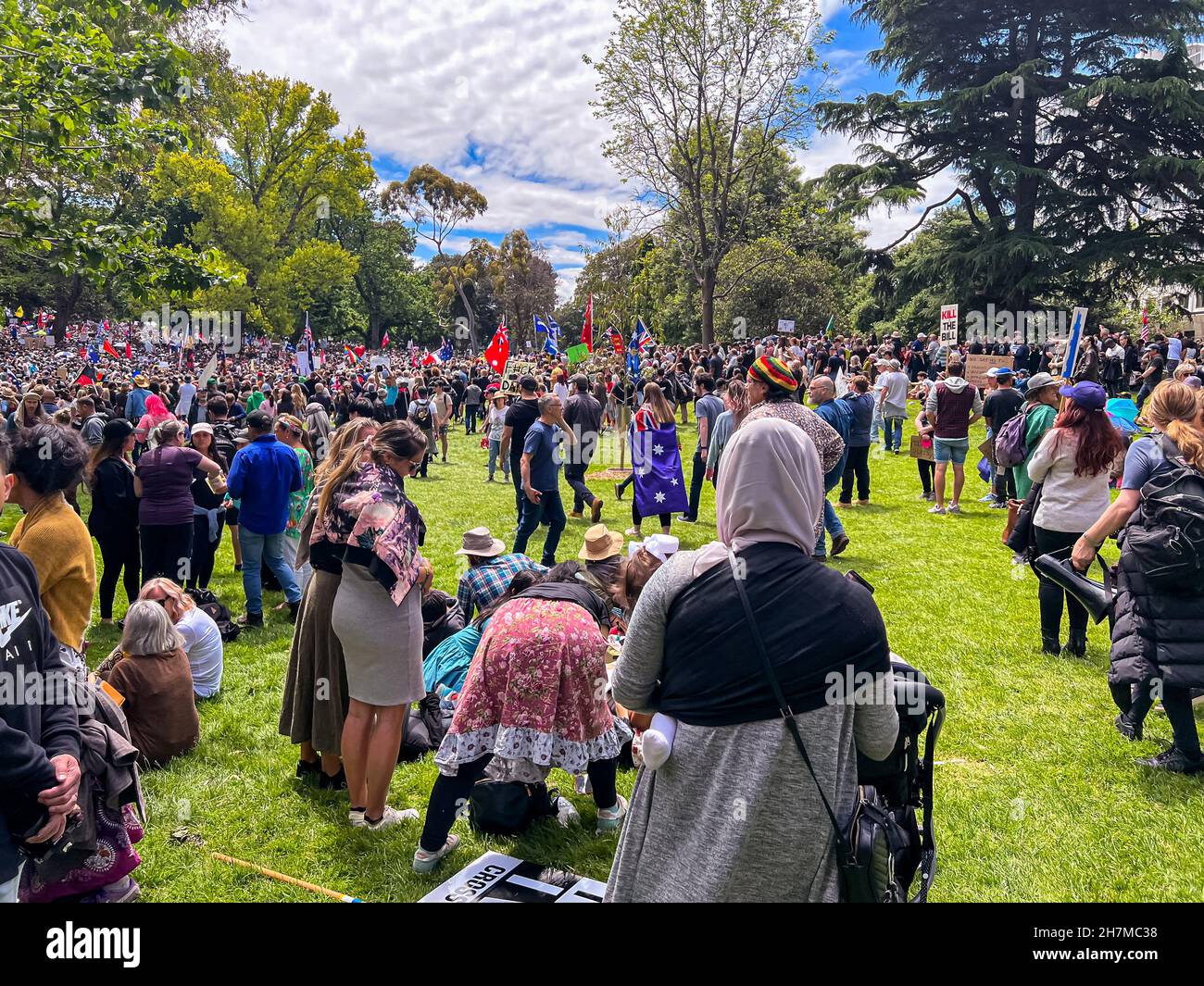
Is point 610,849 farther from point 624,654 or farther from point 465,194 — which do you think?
point 465,194

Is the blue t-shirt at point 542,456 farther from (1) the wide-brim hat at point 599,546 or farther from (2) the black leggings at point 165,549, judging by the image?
(1) the wide-brim hat at point 599,546

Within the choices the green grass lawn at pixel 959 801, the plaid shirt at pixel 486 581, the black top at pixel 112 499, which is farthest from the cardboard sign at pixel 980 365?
the black top at pixel 112 499

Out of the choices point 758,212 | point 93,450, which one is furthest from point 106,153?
point 758,212

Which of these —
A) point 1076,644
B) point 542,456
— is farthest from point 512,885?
point 542,456

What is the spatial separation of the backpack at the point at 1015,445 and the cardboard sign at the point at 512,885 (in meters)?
6.31

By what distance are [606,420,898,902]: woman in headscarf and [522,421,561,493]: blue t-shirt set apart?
21.9ft

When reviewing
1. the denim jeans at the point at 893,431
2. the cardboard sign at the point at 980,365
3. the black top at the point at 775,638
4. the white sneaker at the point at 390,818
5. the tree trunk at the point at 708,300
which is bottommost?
the white sneaker at the point at 390,818

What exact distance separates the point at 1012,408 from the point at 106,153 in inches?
469

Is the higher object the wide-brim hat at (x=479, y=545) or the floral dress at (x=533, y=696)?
the wide-brim hat at (x=479, y=545)

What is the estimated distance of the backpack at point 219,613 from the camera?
719 centimetres

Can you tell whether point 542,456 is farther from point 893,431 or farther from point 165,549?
point 893,431

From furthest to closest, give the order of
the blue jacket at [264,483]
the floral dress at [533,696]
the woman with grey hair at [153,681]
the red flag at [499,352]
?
the red flag at [499,352] → the blue jacket at [264,483] → the woman with grey hair at [153,681] → the floral dress at [533,696]

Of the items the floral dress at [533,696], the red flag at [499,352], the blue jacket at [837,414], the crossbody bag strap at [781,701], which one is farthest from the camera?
the red flag at [499,352]

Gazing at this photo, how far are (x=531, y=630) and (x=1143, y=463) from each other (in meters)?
3.64
